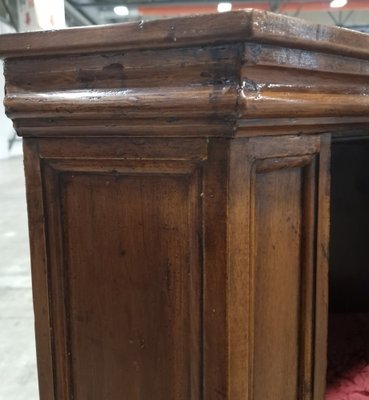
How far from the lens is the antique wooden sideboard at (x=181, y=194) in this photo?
2.00 feet

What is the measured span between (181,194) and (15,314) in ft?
7.03

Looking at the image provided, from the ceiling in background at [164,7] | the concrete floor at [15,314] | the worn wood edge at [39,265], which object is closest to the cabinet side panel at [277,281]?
the worn wood edge at [39,265]

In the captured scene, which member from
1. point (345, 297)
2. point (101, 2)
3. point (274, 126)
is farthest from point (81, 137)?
point (101, 2)

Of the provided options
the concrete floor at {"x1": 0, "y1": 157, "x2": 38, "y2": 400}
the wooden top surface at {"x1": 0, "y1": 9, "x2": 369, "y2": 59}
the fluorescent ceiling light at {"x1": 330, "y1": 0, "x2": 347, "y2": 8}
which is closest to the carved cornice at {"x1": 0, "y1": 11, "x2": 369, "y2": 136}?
the wooden top surface at {"x1": 0, "y1": 9, "x2": 369, "y2": 59}

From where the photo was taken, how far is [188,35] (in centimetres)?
58

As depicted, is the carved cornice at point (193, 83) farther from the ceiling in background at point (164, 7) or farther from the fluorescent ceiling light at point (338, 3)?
the fluorescent ceiling light at point (338, 3)

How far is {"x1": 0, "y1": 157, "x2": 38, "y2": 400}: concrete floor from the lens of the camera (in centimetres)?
189

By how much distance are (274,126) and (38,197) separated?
0.32m

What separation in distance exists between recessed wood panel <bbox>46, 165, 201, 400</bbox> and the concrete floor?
46.7 inches

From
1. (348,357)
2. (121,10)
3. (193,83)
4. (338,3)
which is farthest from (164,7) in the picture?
(193,83)

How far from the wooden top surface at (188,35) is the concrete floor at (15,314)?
1.43 meters

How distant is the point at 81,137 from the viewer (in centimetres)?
69

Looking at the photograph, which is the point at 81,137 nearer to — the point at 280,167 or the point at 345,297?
the point at 280,167

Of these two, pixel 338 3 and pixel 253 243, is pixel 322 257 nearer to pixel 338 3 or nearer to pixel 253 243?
pixel 253 243
